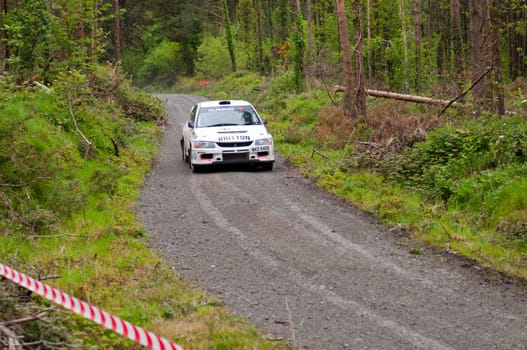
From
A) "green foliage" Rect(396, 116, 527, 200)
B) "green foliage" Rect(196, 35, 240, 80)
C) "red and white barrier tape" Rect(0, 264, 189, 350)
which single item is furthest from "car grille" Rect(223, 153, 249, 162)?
"green foliage" Rect(196, 35, 240, 80)

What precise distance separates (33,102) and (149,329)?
10.1 meters

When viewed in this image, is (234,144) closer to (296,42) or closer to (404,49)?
(296,42)

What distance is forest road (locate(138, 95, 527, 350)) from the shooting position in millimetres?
6199

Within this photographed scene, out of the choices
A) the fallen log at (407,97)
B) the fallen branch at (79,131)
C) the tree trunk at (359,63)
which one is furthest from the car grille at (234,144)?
the fallen log at (407,97)

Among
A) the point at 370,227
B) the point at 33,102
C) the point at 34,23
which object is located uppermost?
the point at 34,23

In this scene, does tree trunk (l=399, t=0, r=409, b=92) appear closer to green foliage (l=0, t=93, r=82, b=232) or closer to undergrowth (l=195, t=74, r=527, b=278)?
undergrowth (l=195, t=74, r=527, b=278)

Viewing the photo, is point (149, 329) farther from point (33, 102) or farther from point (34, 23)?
point (34, 23)

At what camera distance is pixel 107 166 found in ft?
49.2

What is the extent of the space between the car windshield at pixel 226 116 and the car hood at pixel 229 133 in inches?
14.5

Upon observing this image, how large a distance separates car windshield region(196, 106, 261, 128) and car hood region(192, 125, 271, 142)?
37 centimetres

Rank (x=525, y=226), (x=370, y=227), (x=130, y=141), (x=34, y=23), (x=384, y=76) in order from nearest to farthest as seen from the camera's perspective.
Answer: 1. (x=525, y=226)
2. (x=370, y=227)
3. (x=34, y=23)
4. (x=130, y=141)
5. (x=384, y=76)

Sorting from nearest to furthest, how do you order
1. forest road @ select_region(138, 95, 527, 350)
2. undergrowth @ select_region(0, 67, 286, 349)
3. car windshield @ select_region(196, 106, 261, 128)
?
undergrowth @ select_region(0, 67, 286, 349) < forest road @ select_region(138, 95, 527, 350) < car windshield @ select_region(196, 106, 261, 128)

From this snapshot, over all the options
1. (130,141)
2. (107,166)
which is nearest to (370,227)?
(107,166)

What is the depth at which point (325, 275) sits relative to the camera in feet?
26.3
